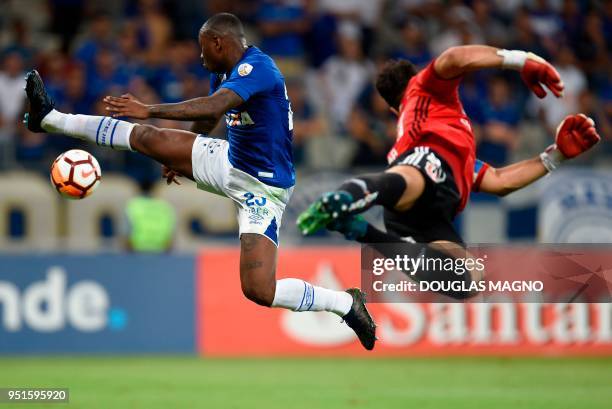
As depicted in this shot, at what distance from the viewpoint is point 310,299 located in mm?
8883

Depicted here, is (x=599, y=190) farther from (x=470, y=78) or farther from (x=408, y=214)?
(x=408, y=214)

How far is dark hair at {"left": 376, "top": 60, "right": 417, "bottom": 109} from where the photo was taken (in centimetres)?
923

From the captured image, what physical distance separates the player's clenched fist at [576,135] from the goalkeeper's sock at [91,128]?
3371mm

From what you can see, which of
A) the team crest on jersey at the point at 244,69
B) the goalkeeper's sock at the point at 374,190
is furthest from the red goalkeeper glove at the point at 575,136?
the team crest on jersey at the point at 244,69

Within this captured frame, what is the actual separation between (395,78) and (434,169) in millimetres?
1034

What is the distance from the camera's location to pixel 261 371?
12367 mm

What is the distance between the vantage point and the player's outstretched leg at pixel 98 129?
27.8ft

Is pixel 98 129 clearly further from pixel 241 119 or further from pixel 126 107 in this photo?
pixel 241 119

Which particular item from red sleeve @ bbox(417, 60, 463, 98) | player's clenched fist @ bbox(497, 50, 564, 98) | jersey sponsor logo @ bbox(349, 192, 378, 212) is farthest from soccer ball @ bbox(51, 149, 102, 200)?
player's clenched fist @ bbox(497, 50, 564, 98)

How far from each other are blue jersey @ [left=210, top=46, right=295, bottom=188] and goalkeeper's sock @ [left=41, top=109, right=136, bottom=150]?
2.65 feet

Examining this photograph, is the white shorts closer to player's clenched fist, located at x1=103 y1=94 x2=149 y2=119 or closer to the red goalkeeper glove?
player's clenched fist, located at x1=103 y1=94 x2=149 y2=119

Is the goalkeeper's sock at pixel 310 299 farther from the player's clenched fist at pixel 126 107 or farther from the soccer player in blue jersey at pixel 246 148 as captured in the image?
the player's clenched fist at pixel 126 107

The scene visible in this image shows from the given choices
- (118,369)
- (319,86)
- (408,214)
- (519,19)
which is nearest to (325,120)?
(319,86)

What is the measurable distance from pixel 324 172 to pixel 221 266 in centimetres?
178
